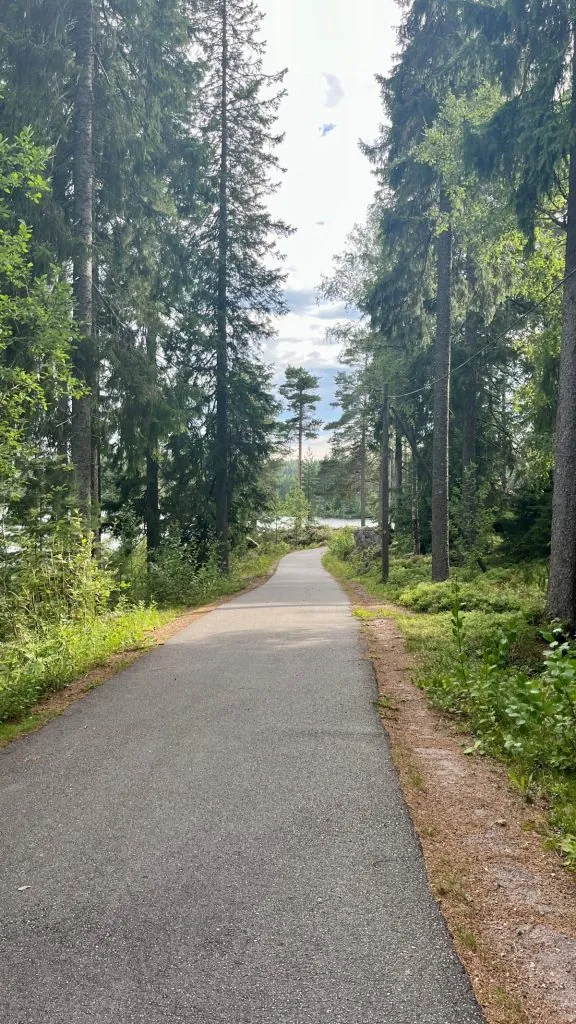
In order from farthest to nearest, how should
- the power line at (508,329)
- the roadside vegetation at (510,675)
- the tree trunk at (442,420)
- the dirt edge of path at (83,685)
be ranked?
the tree trunk at (442,420)
the power line at (508,329)
the dirt edge of path at (83,685)
the roadside vegetation at (510,675)

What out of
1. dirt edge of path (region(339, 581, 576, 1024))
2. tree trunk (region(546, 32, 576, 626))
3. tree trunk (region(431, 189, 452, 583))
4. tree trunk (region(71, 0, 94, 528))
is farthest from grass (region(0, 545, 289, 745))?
tree trunk (region(431, 189, 452, 583))

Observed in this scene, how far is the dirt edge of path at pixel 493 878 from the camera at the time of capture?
6.98 feet

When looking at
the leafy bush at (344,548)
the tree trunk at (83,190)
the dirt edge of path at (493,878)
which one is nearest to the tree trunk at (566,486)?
the dirt edge of path at (493,878)

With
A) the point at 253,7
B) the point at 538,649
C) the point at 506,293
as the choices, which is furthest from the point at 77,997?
the point at 253,7

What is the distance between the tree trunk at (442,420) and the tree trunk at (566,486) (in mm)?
6322

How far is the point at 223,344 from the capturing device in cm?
1928

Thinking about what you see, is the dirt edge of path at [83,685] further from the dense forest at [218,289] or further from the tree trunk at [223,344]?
the tree trunk at [223,344]

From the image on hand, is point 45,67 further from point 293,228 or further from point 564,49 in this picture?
A: point 293,228

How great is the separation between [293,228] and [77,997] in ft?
71.2

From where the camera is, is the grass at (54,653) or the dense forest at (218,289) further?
the dense forest at (218,289)

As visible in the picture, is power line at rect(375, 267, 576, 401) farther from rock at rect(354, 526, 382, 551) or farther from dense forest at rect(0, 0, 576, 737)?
rock at rect(354, 526, 382, 551)

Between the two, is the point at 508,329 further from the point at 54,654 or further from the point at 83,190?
the point at 54,654

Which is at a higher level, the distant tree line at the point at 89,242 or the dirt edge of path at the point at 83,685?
the distant tree line at the point at 89,242

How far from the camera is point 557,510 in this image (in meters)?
7.71
